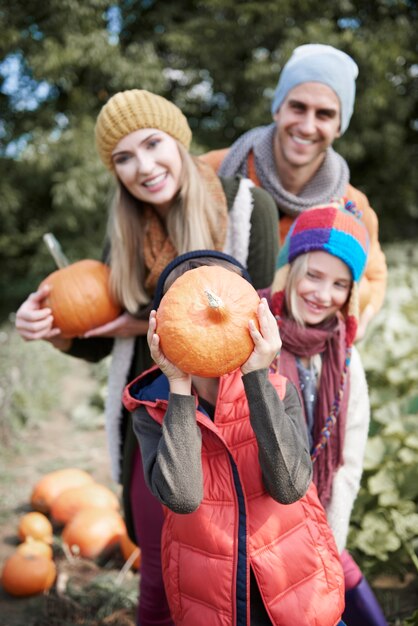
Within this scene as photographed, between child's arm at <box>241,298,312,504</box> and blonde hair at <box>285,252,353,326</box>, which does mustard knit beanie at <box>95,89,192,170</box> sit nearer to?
blonde hair at <box>285,252,353,326</box>

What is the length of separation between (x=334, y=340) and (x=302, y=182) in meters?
0.96

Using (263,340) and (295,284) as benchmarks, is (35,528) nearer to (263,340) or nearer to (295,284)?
(295,284)

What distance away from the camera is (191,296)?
4.80ft

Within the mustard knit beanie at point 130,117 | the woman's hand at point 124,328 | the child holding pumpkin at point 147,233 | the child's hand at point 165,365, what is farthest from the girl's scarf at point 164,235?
the child's hand at point 165,365

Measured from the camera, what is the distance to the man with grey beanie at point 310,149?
253 cm

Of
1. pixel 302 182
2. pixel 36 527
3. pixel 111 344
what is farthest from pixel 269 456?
pixel 36 527

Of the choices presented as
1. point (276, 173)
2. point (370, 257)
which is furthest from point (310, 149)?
point (370, 257)

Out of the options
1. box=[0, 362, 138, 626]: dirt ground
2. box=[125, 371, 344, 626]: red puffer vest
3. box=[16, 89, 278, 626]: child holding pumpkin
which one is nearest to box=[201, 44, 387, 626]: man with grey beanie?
box=[16, 89, 278, 626]: child holding pumpkin

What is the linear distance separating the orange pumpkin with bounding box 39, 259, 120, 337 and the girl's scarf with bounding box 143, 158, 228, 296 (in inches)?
9.1

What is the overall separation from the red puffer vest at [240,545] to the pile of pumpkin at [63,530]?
1740mm

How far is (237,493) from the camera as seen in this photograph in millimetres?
1611

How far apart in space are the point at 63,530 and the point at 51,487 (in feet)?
1.06

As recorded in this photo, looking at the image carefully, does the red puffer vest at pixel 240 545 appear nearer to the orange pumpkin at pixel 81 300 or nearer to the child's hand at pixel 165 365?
the child's hand at pixel 165 365

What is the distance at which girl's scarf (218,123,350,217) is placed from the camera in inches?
102
